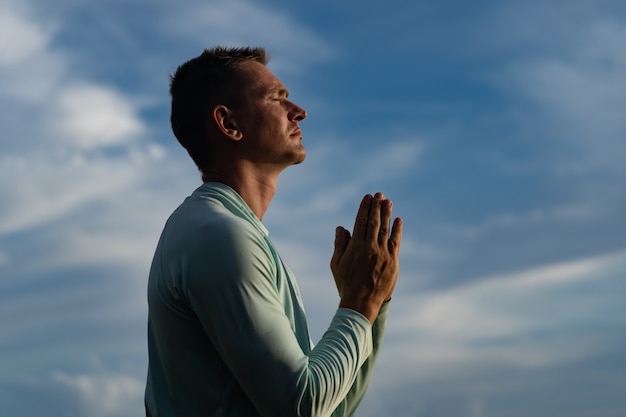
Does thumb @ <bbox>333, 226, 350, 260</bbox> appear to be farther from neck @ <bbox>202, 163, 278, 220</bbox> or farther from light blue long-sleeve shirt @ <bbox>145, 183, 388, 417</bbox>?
neck @ <bbox>202, 163, 278, 220</bbox>

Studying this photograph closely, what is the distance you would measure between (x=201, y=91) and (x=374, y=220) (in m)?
1.60

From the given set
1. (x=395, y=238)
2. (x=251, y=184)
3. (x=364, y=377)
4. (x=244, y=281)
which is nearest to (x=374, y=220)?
(x=395, y=238)

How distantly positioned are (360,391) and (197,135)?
2.09 metres

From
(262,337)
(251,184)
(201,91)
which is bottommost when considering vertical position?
(262,337)

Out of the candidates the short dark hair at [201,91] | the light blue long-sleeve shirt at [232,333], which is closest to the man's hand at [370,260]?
the light blue long-sleeve shirt at [232,333]

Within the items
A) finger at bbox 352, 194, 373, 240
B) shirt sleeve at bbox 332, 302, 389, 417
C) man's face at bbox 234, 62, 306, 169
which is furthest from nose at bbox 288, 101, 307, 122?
shirt sleeve at bbox 332, 302, 389, 417

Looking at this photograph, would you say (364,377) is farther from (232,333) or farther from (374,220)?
(232,333)

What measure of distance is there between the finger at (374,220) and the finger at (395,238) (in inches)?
5.7

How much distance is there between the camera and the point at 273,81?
627 cm

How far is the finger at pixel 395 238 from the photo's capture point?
5590mm

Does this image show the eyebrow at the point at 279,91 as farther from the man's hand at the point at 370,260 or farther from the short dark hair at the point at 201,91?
the man's hand at the point at 370,260

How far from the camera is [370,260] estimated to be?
17.8ft

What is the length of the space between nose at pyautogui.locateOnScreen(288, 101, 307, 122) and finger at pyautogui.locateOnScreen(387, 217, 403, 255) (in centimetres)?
103

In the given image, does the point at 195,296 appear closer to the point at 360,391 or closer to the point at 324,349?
the point at 324,349
